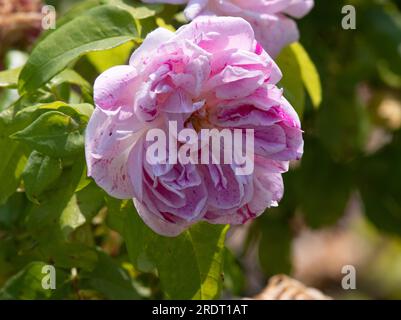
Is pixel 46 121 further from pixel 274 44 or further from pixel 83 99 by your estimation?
pixel 274 44

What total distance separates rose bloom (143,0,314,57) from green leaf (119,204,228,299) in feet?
0.78

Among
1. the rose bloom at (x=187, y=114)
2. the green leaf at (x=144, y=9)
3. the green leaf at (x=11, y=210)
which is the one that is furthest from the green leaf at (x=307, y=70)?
the green leaf at (x=11, y=210)

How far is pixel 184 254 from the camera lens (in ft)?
3.19

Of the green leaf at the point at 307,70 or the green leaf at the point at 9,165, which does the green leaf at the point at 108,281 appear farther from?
the green leaf at the point at 307,70

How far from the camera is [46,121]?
2.93ft

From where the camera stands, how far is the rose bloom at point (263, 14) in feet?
3.34

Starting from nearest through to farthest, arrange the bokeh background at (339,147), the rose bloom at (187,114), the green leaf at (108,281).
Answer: the rose bloom at (187,114), the green leaf at (108,281), the bokeh background at (339,147)

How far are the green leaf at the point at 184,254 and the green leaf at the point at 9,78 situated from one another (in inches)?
8.1

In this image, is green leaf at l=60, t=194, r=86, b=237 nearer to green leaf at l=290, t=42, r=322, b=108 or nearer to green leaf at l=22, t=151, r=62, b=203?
green leaf at l=22, t=151, r=62, b=203

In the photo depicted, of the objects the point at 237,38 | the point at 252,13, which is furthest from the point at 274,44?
the point at 237,38

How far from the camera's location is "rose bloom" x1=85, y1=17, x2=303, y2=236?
83cm

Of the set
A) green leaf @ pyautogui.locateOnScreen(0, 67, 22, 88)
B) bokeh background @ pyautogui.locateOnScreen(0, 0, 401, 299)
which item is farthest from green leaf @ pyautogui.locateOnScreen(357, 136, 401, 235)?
green leaf @ pyautogui.locateOnScreen(0, 67, 22, 88)
